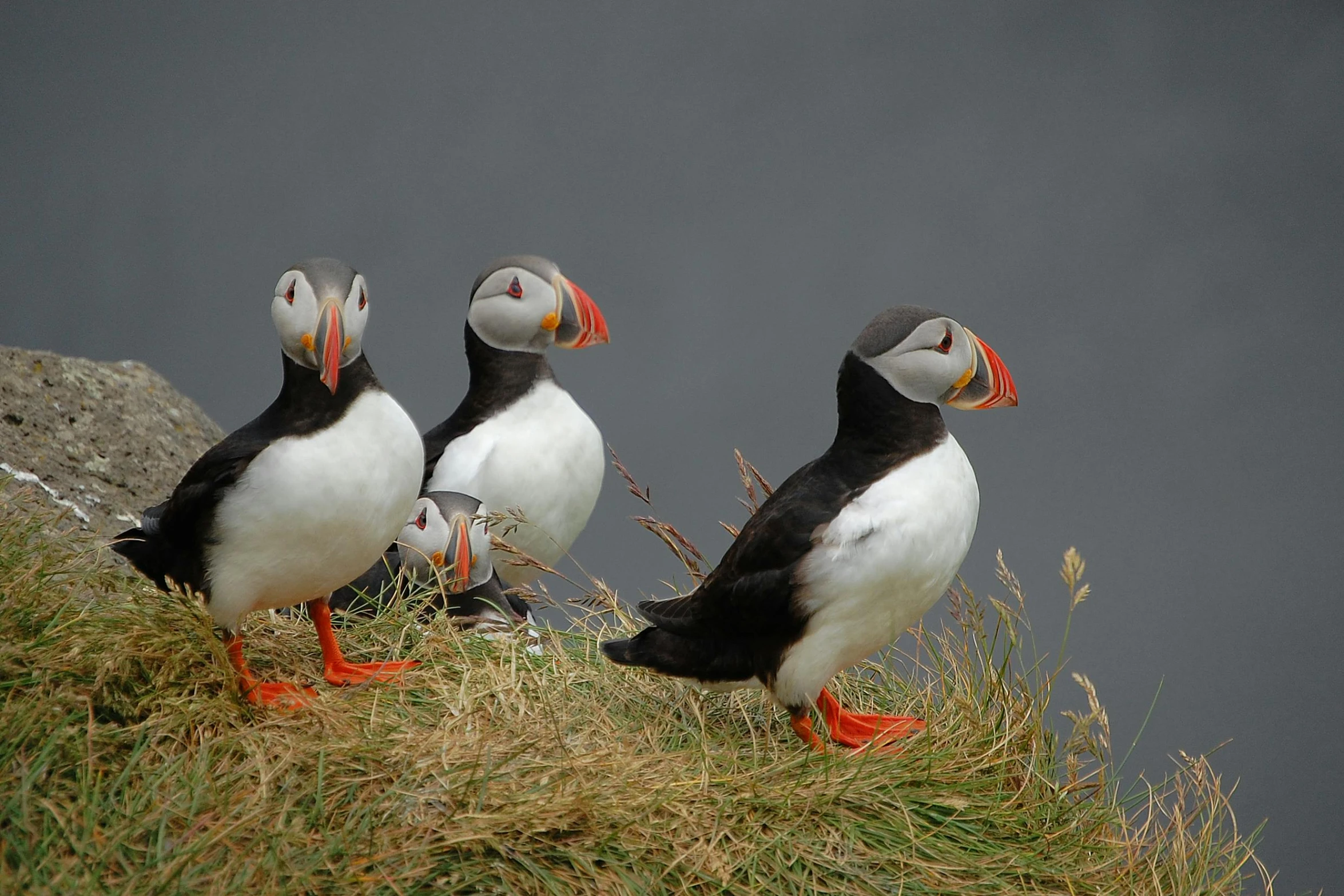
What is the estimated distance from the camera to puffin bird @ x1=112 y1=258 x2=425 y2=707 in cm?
340

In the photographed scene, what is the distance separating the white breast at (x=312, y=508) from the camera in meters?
3.40

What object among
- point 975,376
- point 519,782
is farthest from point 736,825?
point 975,376

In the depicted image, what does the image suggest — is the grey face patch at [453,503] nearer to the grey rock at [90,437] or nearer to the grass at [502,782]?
the grass at [502,782]

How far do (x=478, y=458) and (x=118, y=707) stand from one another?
206 cm

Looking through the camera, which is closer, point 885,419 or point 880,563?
point 880,563

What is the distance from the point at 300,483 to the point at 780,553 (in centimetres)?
129

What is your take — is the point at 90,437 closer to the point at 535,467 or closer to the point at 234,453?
the point at 535,467

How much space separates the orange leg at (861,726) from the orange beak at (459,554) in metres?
1.32

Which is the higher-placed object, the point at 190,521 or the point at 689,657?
the point at 190,521

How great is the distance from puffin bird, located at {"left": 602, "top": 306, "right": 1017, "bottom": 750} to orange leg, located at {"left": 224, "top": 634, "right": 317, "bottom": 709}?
87 cm

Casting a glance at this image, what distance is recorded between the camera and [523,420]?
17.0ft

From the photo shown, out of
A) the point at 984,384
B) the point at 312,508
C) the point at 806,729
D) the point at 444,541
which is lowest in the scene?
the point at 806,729

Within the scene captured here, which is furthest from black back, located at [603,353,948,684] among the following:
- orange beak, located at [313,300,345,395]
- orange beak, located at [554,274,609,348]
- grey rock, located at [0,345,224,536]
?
grey rock, located at [0,345,224,536]

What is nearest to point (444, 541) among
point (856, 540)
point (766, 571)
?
point (766, 571)
